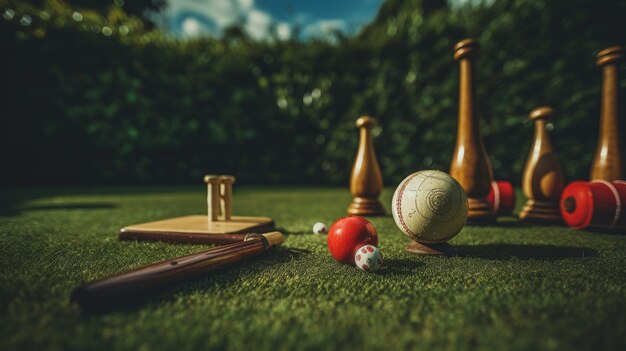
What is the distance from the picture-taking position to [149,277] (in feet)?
4.05

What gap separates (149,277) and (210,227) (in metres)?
1.09

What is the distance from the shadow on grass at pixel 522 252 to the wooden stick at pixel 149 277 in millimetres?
1231

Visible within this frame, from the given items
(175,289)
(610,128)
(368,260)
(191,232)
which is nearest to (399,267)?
(368,260)

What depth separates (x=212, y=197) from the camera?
2.54m

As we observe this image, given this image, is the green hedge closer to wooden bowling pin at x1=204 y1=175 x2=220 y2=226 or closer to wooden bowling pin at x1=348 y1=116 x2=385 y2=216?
wooden bowling pin at x1=348 y1=116 x2=385 y2=216

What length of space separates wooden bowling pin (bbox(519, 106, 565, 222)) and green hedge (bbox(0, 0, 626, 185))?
3146mm

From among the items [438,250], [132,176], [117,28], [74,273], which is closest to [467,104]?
[438,250]

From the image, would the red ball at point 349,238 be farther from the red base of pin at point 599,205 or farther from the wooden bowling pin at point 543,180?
the wooden bowling pin at point 543,180

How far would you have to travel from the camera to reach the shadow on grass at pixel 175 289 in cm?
111

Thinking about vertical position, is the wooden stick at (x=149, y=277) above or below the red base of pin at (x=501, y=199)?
below

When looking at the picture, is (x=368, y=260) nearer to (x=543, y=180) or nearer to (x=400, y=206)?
(x=400, y=206)

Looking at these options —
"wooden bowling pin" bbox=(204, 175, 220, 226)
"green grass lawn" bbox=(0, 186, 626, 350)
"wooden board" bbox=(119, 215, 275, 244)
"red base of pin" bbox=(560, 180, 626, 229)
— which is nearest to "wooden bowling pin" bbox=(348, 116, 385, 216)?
"green grass lawn" bbox=(0, 186, 626, 350)

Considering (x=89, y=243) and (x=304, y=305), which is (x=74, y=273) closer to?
(x=89, y=243)

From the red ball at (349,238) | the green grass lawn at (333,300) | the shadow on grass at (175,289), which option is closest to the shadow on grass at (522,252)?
the green grass lawn at (333,300)
